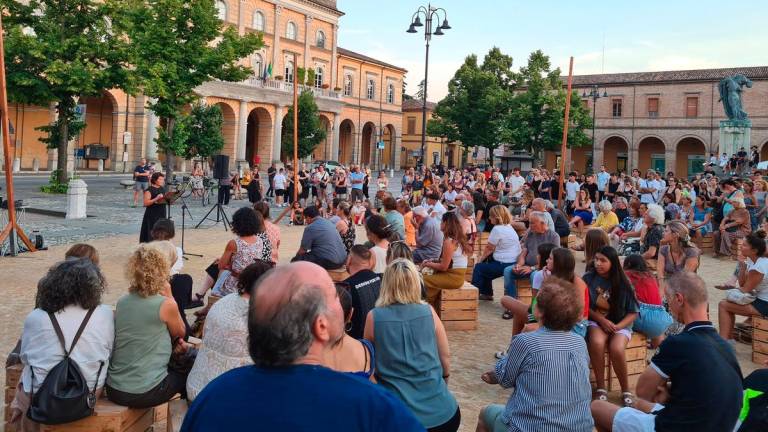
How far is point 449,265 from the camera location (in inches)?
307

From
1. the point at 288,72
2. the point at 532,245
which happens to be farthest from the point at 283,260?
the point at 288,72

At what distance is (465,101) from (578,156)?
1879 centimetres

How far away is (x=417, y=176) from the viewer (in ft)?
82.2

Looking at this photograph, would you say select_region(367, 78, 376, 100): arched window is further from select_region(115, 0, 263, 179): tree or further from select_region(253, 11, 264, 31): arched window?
select_region(115, 0, 263, 179): tree

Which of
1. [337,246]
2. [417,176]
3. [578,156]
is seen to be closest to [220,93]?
[417,176]

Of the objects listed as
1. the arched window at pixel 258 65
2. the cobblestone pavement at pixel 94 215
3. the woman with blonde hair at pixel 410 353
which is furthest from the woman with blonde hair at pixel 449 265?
the arched window at pixel 258 65

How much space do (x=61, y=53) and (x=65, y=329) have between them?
21966mm

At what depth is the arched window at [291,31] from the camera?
174ft

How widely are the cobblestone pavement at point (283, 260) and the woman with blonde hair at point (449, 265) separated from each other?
0.60 meters

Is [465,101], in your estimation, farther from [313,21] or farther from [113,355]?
[113,355]

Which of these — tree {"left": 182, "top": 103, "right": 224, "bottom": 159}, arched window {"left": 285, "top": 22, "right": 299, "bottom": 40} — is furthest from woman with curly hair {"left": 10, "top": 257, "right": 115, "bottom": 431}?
arched window {"left": 285, "top": 22, "right": 299, "bottom": 40}

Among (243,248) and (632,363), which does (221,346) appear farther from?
(632,363)

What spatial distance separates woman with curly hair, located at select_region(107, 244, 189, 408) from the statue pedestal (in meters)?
29.6

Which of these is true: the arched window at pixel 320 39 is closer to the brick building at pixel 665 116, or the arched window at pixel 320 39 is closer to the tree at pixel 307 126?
the tree at pixel 307 126
